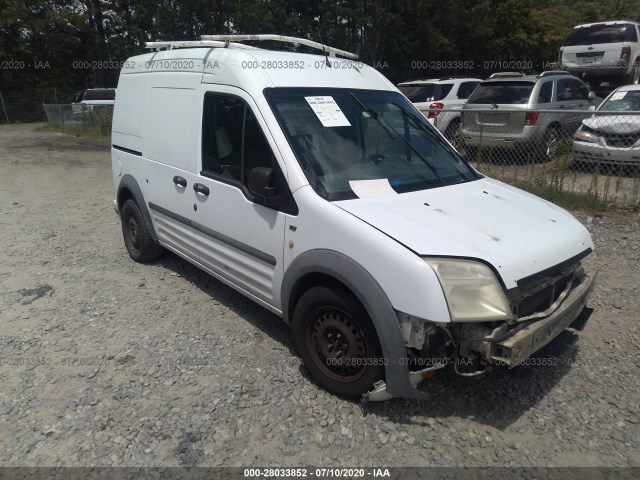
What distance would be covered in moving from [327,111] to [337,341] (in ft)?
5.31

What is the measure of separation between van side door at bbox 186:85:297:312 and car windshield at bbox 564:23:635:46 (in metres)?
14.6

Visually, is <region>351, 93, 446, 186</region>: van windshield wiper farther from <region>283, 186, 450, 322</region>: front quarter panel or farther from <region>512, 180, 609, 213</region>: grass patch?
<region>512, 180, 609, 213</region>: grass patch

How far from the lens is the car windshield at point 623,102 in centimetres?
880

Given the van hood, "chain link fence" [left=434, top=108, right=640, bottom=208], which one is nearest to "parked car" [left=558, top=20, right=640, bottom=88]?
"chain link fence" [left=434, top=108, right=640, bottom=208]

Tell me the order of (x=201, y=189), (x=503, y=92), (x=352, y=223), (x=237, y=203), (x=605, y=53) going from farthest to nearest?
(x=605, y=53) < (x=503, y=92) < (x=201, y=189) < (x=237, y=203) < (x=352, y=223)

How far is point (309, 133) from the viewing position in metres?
3.31

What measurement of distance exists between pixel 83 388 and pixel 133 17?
26.7m

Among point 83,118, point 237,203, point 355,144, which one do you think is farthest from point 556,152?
point 83,118

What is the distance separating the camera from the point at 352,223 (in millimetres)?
2760

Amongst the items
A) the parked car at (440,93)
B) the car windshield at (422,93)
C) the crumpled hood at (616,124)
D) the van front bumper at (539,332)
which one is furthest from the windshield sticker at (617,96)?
the van front bumper at (539,332)

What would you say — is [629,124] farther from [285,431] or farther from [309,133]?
[285,431]

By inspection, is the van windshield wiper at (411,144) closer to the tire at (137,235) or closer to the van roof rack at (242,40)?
the van roof rack at (242,40)

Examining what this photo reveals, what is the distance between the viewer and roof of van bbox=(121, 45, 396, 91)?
3467 millimetres

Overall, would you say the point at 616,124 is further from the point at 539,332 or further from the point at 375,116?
the point at 539,332
